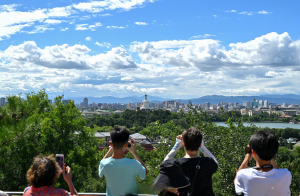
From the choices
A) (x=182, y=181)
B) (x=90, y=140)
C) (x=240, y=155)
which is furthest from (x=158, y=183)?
(x=90, y=140)

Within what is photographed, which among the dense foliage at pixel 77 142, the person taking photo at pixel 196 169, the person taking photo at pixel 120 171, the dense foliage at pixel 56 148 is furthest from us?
the dense foliage at pixel 56 148

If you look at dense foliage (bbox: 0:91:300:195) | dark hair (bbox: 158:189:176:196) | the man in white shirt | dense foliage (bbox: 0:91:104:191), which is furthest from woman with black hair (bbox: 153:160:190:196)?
dense foliage (bbox: 0:91:104:191)

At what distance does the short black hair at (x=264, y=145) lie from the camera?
2.06m

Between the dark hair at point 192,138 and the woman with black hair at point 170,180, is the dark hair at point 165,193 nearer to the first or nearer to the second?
the woman with black hair at point 170,180

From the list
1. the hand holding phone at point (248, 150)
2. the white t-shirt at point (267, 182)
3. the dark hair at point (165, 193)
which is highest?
the hand holding phone at point (248, 150)

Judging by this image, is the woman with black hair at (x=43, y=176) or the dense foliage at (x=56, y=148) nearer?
the woman with black hair at (x=43, y=176)

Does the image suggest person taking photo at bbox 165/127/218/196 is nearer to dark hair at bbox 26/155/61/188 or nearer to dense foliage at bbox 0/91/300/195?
dense foliage at bbox 0/91/300/195

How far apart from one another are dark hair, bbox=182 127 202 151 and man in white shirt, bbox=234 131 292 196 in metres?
0.39

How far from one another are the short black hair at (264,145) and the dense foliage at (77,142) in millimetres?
878

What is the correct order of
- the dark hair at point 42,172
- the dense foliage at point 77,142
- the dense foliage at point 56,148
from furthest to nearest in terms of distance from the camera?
the dense foliage at point 56,148 < the dense foliage at point 77,142 < the dark hair at point 42,172

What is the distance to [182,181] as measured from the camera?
2.05 m

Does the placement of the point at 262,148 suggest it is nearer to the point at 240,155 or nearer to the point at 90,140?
the point at 240,155

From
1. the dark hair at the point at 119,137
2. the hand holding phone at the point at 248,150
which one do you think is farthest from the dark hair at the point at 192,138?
the dark hair at the point at 119,137

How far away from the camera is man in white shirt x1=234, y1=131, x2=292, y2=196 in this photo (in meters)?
2.04
